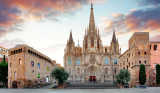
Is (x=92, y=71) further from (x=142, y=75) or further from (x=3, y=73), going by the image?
(x=3, y=73)

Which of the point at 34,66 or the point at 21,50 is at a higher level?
the point at 21,50

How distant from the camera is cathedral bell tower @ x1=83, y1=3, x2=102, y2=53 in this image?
8755 centimetres

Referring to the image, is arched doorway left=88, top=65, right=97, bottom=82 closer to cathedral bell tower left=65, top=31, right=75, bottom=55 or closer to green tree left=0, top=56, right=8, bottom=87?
cathedral bell tower left=65, top=31, right=75, bottom=55

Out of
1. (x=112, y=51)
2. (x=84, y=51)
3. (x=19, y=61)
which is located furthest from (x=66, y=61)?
(x=19, y=61)

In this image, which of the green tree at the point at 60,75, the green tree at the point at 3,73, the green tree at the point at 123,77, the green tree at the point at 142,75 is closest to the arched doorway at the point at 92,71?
the green tree at the point at 142,75

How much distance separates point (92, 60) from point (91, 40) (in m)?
9.41

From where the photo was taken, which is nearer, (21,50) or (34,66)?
(21,50)

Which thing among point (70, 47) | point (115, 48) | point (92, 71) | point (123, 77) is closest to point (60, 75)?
point (123, 77)

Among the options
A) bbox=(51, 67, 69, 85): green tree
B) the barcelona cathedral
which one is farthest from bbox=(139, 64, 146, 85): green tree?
the barcelona cathedral

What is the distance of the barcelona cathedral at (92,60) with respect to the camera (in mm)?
84938

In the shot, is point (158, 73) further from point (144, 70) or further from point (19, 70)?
point (19, 70)

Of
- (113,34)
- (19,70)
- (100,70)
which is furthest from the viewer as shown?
(113,34)

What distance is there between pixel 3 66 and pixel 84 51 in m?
38.2

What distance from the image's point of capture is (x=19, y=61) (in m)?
49.8
